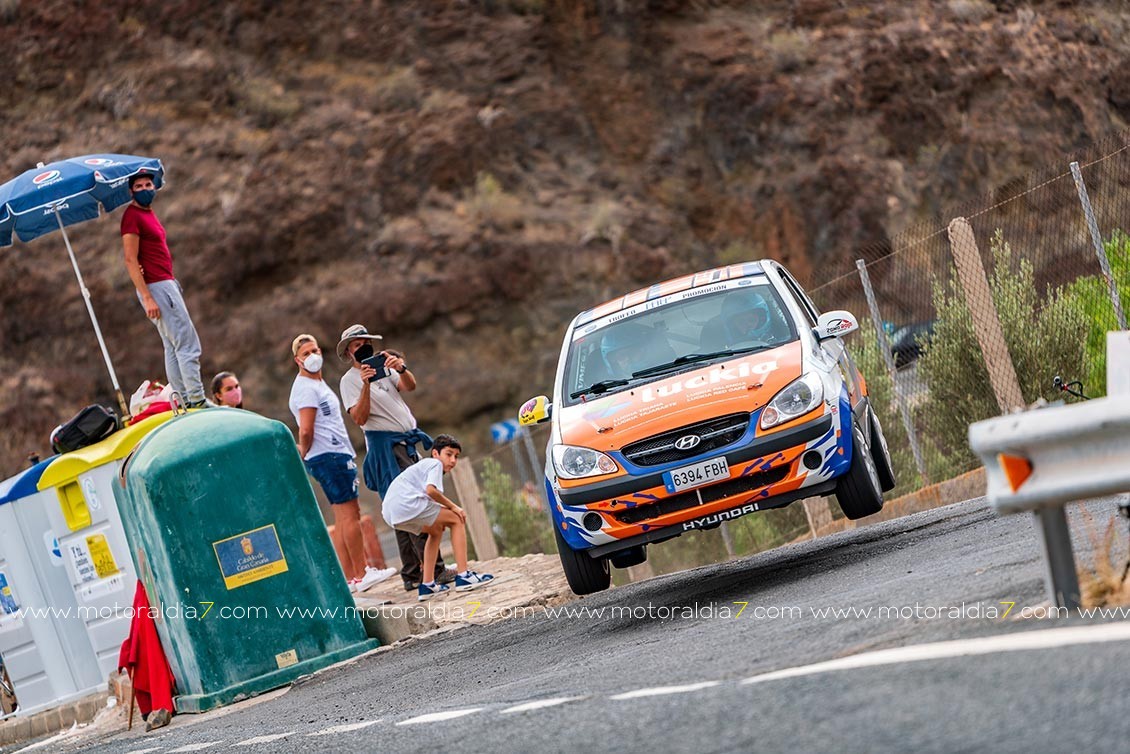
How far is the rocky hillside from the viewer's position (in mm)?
40281

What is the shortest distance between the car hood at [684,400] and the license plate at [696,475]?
0.82ft

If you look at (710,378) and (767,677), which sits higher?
(710,378)

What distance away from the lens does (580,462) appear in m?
9.23

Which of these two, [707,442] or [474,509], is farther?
[474,509]

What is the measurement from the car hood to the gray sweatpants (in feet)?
13.5

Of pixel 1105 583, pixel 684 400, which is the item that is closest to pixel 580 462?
pixel 684 400

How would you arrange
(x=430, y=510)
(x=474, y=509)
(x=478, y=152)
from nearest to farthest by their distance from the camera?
1. (x=430, y=510)
2. (x=474, y=509)
3. (x=478, y=152)

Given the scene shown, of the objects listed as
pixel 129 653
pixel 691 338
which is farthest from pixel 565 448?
pixel 129 653

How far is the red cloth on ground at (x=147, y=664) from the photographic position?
10500 millimetres

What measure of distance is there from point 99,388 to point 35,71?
938cm

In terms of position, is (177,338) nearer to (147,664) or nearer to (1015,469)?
(147,664)

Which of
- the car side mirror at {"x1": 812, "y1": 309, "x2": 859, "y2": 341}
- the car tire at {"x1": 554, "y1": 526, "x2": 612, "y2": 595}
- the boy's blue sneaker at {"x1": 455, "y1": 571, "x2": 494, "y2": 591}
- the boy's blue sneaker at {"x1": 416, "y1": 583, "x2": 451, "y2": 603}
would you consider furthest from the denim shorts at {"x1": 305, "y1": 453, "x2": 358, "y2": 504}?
the car side mirror at {"x1": 812, "y1": 309, "x2": 859, "y2": 341}

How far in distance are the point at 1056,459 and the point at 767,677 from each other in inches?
48.7

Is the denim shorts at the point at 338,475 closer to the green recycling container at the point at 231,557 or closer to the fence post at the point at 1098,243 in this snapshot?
the green recycling container at the point at 231,557
